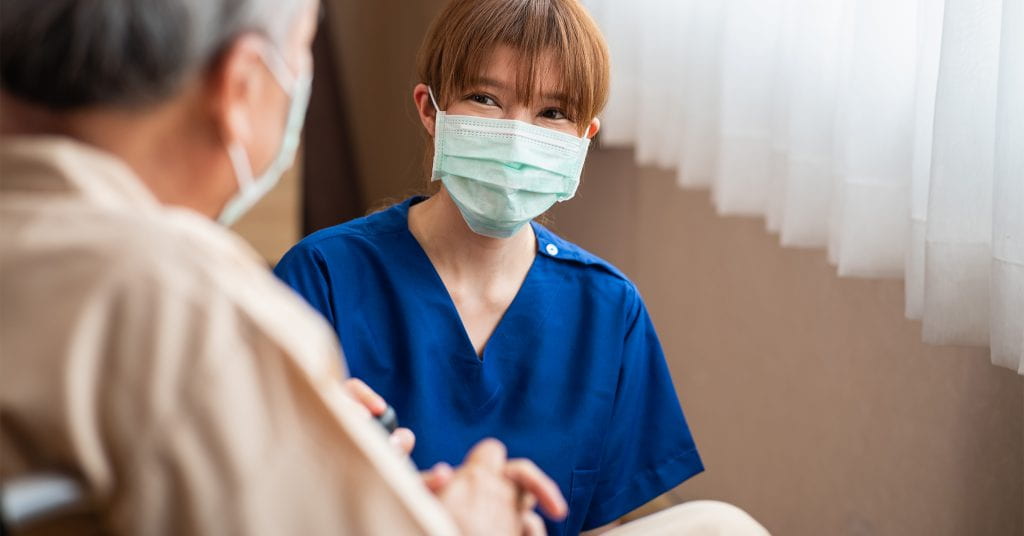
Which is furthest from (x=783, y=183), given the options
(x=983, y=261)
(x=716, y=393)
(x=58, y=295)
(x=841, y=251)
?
(x=58, y=295)

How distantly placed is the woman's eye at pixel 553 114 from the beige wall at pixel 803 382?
0.29 metres

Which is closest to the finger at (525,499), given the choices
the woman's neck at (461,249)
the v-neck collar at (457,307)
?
the v-neck collar at (457,307)

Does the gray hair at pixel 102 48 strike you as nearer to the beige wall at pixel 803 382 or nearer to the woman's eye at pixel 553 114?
the woman's eye at pixel 553 114

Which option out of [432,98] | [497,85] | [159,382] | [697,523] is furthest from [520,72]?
[159,382]

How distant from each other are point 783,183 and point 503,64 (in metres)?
0.63

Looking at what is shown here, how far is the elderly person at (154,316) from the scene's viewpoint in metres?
0.64

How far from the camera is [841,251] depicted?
1.63 metres

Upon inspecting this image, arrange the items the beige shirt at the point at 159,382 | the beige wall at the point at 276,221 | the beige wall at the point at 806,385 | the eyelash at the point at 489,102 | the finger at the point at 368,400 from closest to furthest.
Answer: the beige shirt at the point at 159,382
the finger at the point at 368,400
the eyelash at the point at 489,102
the beige wall at the point at 806,385
the beige wall at the point at 276,221

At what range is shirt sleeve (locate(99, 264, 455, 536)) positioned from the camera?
0.65m

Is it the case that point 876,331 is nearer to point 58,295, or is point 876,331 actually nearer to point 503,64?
point 503,64

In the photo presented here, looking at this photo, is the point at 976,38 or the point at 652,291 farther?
the point at 652,291

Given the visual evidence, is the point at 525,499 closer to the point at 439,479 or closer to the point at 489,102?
the point at 439,479

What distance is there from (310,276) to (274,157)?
54cm

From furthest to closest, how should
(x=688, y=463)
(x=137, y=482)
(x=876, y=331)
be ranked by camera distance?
(x=876, y=331) < (x=688, y=463) < (x=137, y=482)
